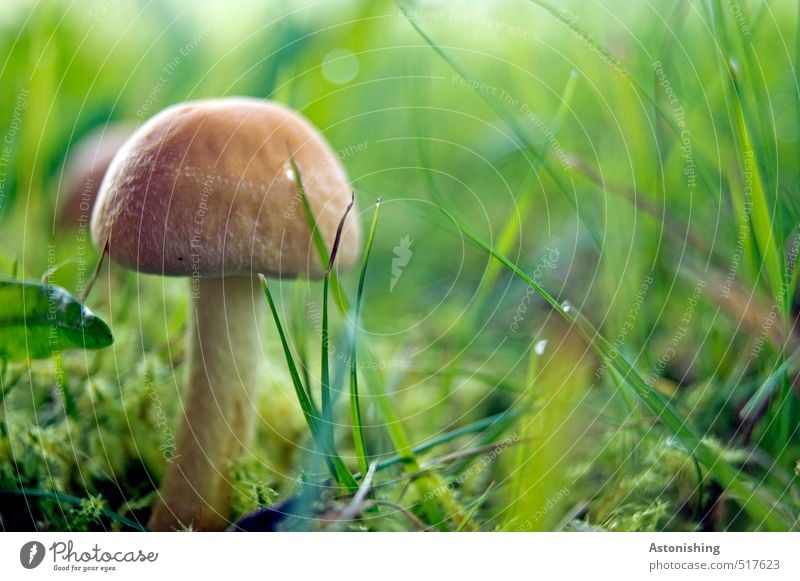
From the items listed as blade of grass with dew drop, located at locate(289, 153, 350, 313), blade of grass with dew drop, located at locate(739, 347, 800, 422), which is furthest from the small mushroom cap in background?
blade of grass with dew drop, located at locate(739, 347, 800, 422)

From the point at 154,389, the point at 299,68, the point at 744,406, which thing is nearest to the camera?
the point at 744,406

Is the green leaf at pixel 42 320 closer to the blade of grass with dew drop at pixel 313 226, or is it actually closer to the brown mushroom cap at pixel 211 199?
the brown mushroom cap at pixel 211 199

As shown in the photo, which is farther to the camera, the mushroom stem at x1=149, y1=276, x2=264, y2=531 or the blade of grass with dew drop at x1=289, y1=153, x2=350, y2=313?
the mushroom stem at x1=149, y1=276, x2=264, y2=531

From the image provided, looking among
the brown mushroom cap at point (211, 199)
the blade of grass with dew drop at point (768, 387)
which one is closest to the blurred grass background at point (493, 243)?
the blade of grass with dew drop at point (768, 387)

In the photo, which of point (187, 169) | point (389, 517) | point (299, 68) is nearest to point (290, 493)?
point (389, 517)

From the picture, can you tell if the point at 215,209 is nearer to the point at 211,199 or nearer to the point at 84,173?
the point at 211,199

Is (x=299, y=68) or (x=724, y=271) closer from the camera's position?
(x=724, y=271)

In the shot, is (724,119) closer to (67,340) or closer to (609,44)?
(609,44)

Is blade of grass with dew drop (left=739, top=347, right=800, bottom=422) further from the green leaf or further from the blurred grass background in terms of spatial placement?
the green leaf
